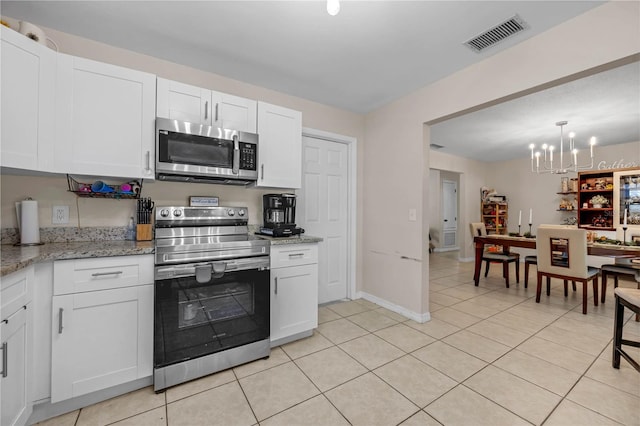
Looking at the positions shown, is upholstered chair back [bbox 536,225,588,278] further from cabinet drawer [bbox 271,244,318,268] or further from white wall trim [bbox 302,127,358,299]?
cabinet drawer [bbox 271,244,318,268]

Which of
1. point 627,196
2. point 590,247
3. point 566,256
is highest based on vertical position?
point 627,196

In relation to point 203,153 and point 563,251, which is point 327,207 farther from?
point 563,251

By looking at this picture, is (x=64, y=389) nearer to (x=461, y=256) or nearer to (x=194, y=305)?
(x=194, y=305)

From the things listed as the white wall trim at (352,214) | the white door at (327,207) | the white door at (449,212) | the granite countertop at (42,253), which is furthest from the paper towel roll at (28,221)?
the white door at (449,212)

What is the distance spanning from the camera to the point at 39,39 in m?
1.67

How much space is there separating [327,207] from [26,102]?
2.63 metres

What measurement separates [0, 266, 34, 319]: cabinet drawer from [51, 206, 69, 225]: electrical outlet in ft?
2.30

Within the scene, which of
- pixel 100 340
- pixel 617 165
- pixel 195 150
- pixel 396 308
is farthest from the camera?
pixel 617 165

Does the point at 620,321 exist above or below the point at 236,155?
below

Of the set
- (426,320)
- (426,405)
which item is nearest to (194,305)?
(426,405)

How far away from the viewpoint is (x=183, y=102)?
2.09 meters

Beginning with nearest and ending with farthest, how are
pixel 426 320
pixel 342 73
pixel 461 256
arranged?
pixel 342 73, pixel 426 320, pixel 461 256

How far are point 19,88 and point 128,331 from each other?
5.08ft

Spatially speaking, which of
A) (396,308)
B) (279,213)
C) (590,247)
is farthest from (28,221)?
(590,247)
